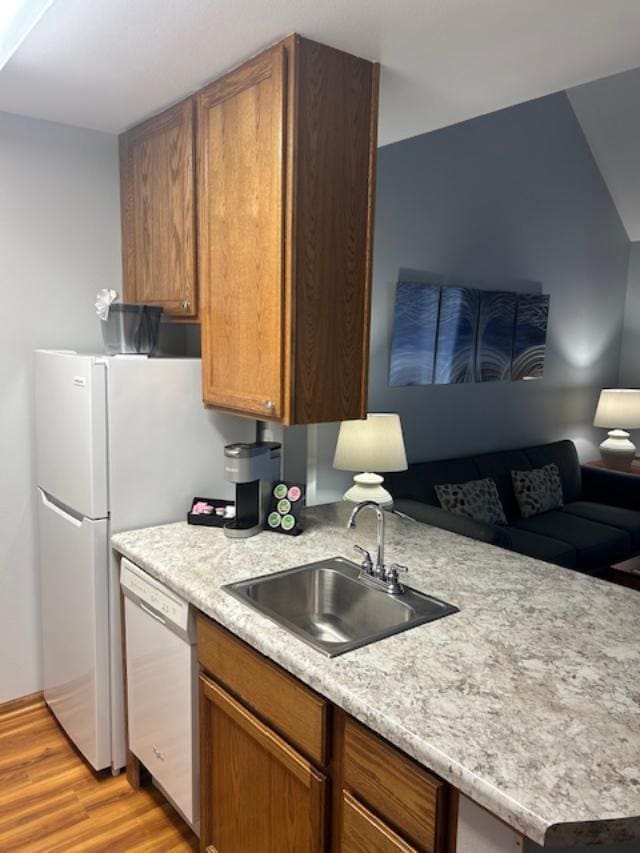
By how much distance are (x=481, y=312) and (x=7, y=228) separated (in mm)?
2862

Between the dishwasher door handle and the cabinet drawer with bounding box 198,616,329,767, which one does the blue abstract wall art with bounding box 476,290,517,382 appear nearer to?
the dishwasher door handle

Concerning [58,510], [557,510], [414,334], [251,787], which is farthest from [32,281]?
[557,510]

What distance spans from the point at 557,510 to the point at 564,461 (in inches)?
18.8

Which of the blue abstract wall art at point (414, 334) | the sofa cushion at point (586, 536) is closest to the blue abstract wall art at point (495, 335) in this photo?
the blue abstract wall art at point (414, 334)

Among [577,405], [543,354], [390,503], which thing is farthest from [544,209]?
[390,503]

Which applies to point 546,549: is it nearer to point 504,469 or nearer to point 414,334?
point 504,469

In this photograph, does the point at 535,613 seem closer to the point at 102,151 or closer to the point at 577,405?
the point at 102,151

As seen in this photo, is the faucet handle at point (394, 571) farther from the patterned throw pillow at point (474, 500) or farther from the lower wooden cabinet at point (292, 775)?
the patterned throw pillow at point (474, 500)

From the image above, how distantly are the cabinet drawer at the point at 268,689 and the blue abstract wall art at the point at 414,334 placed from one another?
2325 millimetres

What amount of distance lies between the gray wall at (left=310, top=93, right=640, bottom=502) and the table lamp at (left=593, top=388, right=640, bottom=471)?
221 mm

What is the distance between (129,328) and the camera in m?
2.30

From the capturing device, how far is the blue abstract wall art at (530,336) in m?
4.64

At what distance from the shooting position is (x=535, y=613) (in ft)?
5.41

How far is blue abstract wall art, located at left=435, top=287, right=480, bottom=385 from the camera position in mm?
4039
